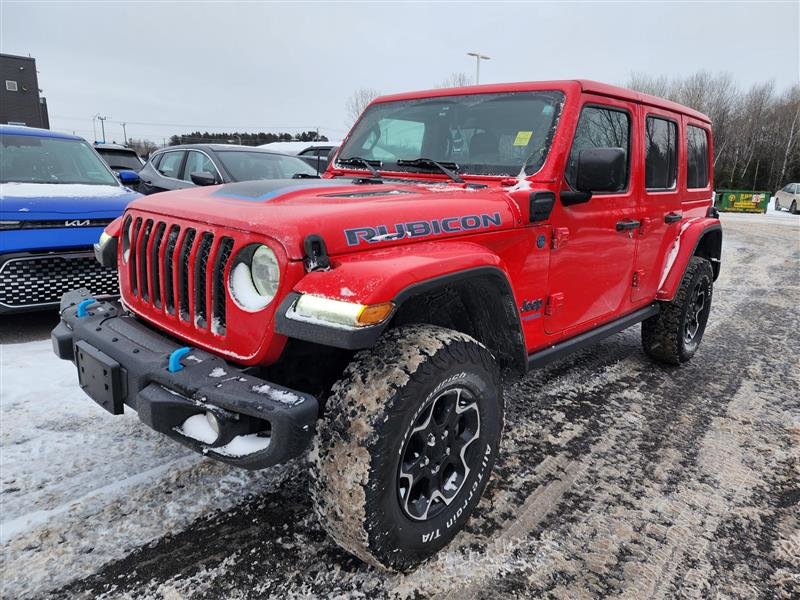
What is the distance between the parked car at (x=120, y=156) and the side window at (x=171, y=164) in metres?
1.69

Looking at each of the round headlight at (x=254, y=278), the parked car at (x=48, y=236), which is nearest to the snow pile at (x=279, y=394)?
the round headlight at (x=254, y=278)

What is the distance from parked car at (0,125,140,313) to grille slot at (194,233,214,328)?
195cm

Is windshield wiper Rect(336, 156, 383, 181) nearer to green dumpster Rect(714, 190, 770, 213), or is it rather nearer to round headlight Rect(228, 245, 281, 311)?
round headlight Rect(228, 245, 281, 311)

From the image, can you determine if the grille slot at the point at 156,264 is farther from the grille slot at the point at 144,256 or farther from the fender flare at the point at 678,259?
the fender flare at the point at 678,259

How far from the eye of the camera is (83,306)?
2.56 meters

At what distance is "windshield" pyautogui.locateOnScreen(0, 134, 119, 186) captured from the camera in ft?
17.5

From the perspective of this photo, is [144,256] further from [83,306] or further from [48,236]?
[48,236]

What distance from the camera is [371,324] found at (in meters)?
1.74

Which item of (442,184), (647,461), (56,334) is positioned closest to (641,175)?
(442,184)

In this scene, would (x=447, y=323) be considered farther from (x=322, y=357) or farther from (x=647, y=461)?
(x=647, y=461)

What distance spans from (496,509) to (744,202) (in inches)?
1324

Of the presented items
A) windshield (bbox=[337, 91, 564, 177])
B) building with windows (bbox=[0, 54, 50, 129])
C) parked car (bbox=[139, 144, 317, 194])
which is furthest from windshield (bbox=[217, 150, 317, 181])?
building with windows (bbox=[0, 54, 50, 129])

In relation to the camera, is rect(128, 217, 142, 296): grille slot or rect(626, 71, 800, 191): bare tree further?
rect(626, 71, 800, 191): bare tree

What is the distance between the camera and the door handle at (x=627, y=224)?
328cm
